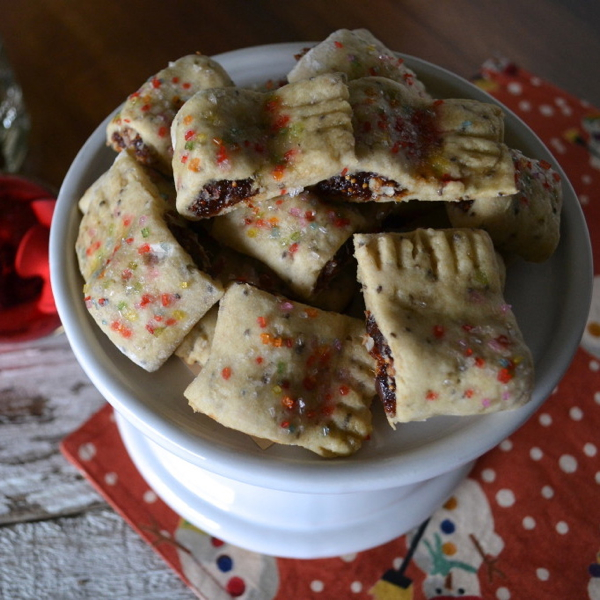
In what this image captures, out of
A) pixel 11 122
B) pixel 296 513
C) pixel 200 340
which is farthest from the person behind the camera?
pixel 11 122

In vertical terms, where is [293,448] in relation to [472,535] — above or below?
above

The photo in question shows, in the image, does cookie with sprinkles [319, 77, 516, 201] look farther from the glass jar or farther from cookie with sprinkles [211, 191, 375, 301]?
the glass jar

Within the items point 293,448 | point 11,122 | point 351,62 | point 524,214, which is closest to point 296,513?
point 293,448

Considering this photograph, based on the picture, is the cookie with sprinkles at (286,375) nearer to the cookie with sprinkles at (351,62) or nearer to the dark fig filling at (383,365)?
the dark fig filling at (383,365)

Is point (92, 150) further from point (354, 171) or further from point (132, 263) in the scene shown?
point (354, 171)

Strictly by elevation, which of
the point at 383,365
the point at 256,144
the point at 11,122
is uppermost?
the point at 256,144

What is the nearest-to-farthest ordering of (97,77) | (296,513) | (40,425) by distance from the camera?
(296,513), (40,425), (97,77)

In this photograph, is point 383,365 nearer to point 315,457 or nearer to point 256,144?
point 315,457

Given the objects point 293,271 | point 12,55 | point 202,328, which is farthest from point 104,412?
point 12,55

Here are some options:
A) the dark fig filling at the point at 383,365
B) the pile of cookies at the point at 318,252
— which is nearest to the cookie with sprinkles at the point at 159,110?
the pile of cookies at the point at 318,252
